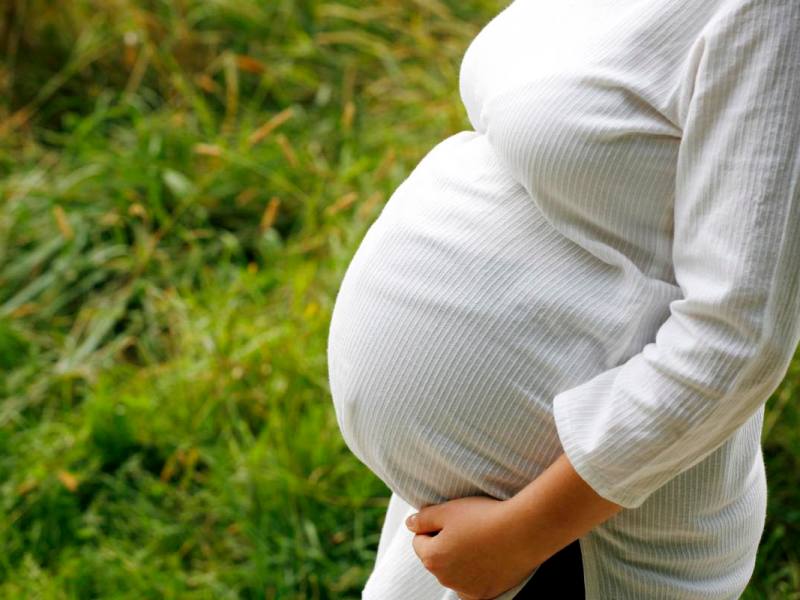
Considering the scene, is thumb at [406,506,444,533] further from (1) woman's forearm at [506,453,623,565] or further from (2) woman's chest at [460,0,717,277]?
(2) woman's chest at [460,0,717,277]

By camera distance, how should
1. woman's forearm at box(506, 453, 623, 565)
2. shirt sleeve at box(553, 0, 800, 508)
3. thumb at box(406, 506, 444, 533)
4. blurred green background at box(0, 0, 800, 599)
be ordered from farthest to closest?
blurred green background at box(0, 0, 800, 599)
thumb at box(406, 506, 444, 533)
woman's forearm at box(506, 453, 623, 565)
shirt sleeve at box(553, 0, 800, 508)

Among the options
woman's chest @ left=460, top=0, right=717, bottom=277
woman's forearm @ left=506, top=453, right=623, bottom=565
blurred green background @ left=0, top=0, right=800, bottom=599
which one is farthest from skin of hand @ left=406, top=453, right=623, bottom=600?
blurred green background @ left=0, top=0, right=800, bottom=599

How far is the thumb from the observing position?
3.62ft

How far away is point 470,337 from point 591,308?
0.12 meters

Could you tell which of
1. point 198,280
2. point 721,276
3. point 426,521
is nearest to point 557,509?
point 426,521

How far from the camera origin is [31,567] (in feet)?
6.88

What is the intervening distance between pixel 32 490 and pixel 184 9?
2.00 meters

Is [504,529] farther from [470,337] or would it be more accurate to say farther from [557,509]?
[470,337]

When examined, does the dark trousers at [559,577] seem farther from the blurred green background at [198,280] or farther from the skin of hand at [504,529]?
the blurred green background at [198,280]

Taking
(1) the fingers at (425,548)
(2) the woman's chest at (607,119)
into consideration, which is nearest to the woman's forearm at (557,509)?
(1) the fingers at (425,548)

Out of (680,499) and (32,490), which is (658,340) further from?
(32,490)

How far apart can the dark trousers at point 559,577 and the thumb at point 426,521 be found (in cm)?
12

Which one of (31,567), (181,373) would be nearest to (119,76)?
(181,373)

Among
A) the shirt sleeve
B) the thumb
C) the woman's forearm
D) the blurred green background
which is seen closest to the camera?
the shirt sleeve
